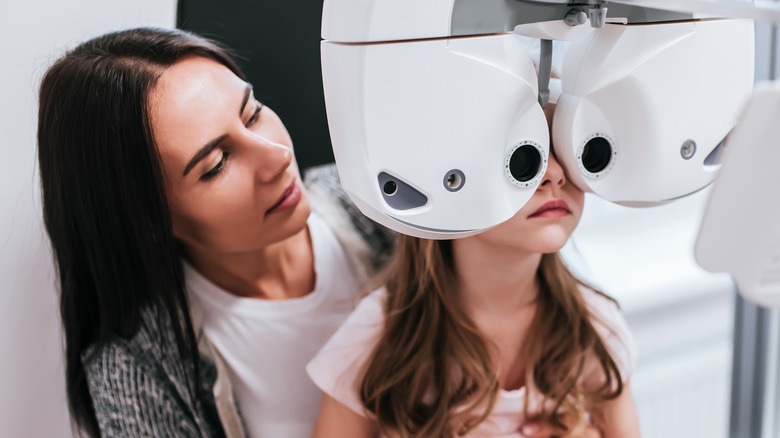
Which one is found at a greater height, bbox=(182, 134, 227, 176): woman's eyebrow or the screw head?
the screw head

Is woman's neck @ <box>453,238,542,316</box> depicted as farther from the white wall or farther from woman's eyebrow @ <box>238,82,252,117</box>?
the white wall

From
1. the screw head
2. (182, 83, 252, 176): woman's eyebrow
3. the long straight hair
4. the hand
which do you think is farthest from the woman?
the screw head

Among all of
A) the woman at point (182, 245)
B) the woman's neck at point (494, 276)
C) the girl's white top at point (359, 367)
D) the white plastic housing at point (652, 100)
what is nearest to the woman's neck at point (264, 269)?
the woman at point (182, 245)

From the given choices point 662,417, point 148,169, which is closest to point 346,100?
point 148,169

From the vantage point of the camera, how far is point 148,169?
2.44 feet

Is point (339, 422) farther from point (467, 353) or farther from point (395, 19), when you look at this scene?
point (395, 19)

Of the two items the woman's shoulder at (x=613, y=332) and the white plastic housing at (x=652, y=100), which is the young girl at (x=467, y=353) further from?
the white plastic housing at (x=652, y=100)

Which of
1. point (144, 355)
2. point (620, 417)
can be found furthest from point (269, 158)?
point (620, 417)

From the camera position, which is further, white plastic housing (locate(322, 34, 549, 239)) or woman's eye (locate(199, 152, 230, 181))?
woman's eye (locate(199, 152, 230, 181))

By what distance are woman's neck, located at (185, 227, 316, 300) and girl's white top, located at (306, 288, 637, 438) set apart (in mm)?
116

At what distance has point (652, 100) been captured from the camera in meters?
0.54

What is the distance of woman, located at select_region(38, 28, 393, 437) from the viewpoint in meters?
0.74

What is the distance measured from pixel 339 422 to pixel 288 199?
25 cm

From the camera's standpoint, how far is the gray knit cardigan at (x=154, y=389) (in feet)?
2.69
